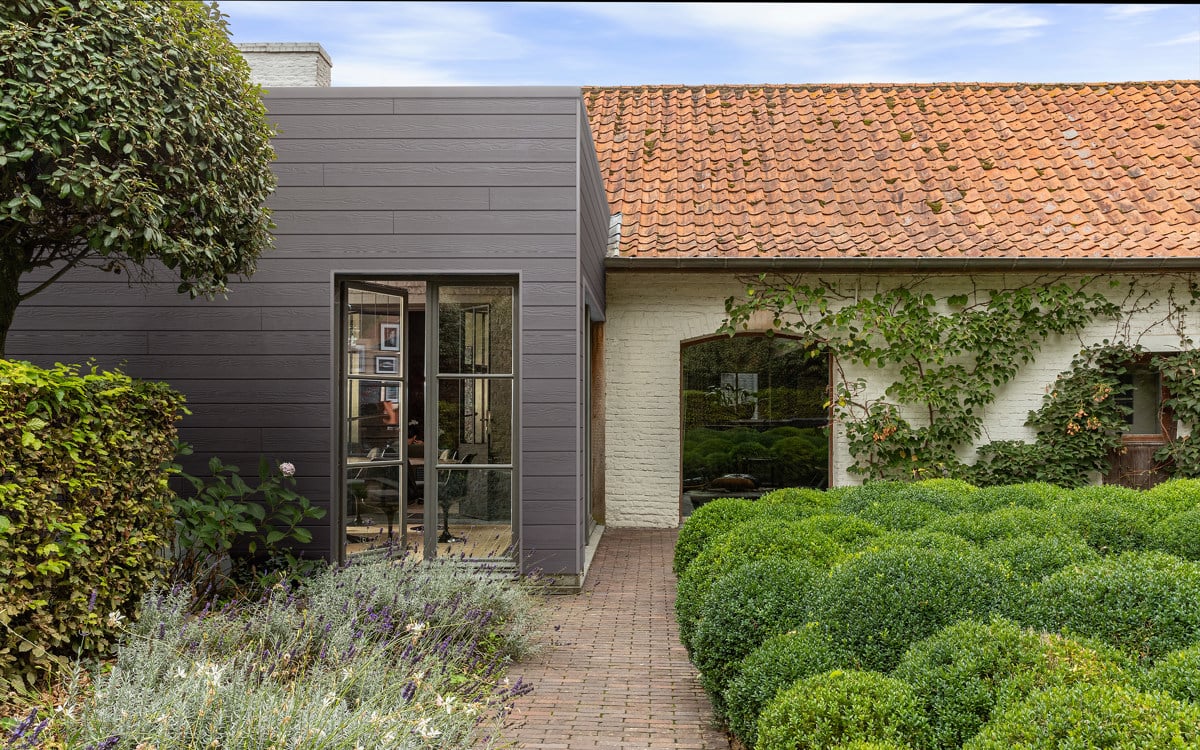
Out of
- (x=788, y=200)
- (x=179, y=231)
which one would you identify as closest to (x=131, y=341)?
(x=179, y=231)

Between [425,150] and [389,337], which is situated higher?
[425,150]

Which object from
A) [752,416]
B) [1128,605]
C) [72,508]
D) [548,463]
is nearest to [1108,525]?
[1128,605]

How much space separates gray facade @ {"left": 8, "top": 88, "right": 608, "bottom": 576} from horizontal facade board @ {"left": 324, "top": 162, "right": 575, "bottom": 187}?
1cm

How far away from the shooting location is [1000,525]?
4.91 metres

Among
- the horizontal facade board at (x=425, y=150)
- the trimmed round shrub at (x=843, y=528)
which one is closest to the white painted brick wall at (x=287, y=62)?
the horizontal facade board at (x=425, y=150)

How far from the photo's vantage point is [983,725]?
2881 mm

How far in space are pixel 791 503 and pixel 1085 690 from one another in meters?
3.64

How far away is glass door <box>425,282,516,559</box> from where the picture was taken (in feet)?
23.2

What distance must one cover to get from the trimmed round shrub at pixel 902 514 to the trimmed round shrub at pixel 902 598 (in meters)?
1.49

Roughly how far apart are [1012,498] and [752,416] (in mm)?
4936

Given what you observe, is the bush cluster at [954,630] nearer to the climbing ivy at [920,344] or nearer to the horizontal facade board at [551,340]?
the horizontal facade board at [551,340]

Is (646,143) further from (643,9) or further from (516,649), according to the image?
(643,9)

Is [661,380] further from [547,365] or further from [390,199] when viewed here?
[390,199]

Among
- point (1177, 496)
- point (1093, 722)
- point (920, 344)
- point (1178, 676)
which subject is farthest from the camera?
point (920, 344)
